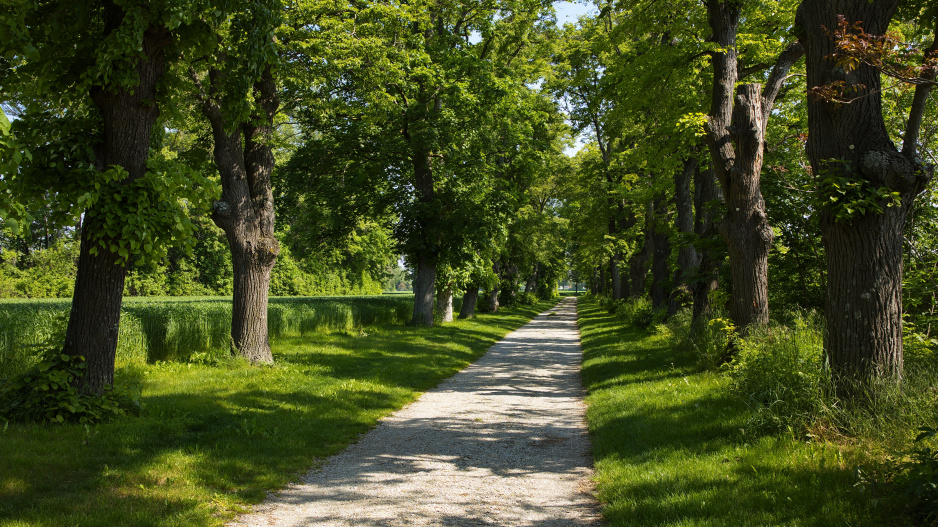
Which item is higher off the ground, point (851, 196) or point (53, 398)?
point (851, 196)

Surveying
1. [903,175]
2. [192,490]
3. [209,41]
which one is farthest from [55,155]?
[903,175]

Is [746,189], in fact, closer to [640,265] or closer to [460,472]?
[460,472]

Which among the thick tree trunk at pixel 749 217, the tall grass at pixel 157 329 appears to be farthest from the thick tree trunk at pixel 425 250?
the thick tree trunk at pixel 749 217

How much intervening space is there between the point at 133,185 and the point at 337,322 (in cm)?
1431

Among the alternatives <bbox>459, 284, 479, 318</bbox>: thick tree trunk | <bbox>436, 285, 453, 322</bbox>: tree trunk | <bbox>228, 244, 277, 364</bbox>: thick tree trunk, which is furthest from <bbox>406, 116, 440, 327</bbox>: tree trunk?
<bbox>228, 244, 277, 364</bbox>: thick tree trunk

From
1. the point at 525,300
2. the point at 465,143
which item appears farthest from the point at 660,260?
the point at 525,300

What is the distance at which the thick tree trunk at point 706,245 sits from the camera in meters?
11.5

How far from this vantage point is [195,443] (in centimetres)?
620

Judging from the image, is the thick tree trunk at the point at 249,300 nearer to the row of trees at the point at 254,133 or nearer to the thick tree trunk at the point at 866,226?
the row of trees at the point at 254,133

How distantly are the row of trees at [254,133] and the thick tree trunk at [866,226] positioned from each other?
6.88 m

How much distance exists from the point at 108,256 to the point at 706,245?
10195 millimetres

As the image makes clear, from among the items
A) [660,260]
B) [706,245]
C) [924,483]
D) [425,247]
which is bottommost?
[924,483]

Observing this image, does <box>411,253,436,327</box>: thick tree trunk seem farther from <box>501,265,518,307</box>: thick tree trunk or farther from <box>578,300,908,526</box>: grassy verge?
<box>501,265,518,307</box>: thick tree trunk

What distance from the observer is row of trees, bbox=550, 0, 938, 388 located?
18.1 feet
